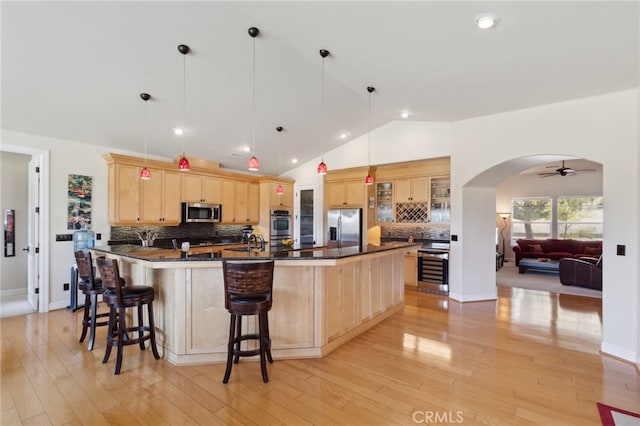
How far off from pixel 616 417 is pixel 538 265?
6.38 m

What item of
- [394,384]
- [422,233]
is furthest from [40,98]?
[422,233]

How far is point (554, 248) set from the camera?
8.34 meters

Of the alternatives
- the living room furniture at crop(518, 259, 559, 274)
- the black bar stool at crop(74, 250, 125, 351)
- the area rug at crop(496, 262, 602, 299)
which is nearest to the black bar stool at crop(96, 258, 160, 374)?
the black bar stool at crop(74, 250, 125, 351)

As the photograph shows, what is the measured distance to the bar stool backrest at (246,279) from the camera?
8.33 ft

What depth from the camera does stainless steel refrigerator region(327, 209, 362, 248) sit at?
21.7 ft

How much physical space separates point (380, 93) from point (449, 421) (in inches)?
153

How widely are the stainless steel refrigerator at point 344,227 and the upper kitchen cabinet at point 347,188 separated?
197 mm

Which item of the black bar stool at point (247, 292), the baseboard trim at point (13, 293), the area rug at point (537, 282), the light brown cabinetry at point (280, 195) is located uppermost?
the light brown cabinetry at point (280, 195)

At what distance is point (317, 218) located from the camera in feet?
24.3

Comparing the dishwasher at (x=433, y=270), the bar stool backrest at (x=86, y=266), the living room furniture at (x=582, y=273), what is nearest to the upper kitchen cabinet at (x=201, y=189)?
the bar stool backrest at (x=86, y=266)

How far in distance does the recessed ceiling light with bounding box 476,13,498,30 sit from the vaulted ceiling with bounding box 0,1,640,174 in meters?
0.05

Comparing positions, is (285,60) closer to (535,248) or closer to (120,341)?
(120,341)

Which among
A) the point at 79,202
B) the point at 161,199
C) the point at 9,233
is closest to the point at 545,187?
the point at 161,199

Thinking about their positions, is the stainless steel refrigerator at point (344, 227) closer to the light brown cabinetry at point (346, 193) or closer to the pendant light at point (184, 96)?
the light brown cabinetry at point (346, 193)
